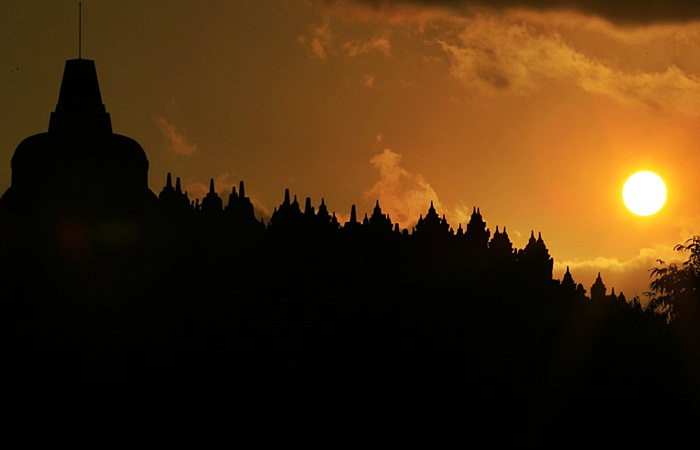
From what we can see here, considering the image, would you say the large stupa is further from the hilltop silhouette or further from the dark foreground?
the dark foreground

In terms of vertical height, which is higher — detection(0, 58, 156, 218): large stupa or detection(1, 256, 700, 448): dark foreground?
detection(0, 58, 156, 218): large stupa

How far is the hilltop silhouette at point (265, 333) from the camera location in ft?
300

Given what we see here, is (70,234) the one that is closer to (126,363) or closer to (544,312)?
(126,363)

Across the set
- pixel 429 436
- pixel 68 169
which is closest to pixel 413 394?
pixel 429 436

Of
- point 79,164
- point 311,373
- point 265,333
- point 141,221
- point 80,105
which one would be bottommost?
point 311,373

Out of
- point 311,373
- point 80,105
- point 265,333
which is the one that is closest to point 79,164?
point 80,105

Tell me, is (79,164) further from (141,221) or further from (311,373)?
(311,373)

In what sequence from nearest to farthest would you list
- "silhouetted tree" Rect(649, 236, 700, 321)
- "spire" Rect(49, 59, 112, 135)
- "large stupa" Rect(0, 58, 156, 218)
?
1. "silhouetted tree" Rect(649, 236, 700, 321)
2. "large stupa" Rect(0, 58, 156, 218)
3. "spire" Rect(49, 59, 112, 135)

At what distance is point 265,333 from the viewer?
10331cm

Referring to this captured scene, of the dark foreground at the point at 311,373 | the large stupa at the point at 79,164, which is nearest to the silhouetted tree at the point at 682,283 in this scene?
the dark foreground at the point at 311,373

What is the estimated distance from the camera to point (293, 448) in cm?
8756

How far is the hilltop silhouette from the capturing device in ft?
300

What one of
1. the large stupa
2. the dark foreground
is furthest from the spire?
the dark foreground

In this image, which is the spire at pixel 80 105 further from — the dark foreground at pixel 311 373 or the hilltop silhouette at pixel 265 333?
the dark foreground at pixel 311 373
